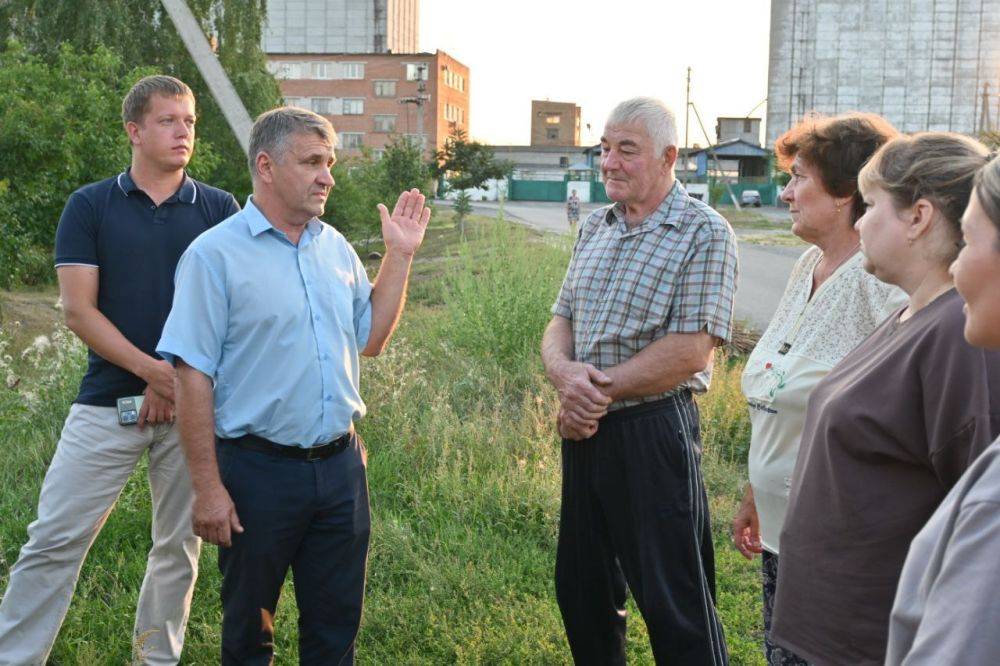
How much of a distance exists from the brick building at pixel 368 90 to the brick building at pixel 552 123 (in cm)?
2739

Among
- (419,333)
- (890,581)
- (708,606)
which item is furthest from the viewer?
(419,333)

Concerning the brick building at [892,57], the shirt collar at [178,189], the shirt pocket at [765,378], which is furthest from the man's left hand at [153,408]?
the brick building at [892,57]

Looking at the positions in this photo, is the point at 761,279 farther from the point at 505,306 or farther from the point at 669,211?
the point at 669,211

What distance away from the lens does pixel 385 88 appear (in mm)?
94312

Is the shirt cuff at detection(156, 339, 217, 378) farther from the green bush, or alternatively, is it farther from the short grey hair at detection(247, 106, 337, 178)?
the green bush

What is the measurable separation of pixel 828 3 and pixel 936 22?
770 centimetres

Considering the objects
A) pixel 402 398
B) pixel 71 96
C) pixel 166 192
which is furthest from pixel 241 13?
pixel 166 192

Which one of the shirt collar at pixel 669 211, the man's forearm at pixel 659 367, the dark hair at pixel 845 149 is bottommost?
the man's forearm at pixel 659 367

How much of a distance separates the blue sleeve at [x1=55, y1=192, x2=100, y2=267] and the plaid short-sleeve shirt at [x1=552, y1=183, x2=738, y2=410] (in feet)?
6.20

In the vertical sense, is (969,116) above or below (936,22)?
below

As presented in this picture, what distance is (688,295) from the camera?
143 inches

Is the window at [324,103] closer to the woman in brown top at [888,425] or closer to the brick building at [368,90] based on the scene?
the brick building at [368,90]

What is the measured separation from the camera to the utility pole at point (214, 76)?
9.99 metres

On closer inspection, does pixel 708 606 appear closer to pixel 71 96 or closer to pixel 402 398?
pixel 402 398
